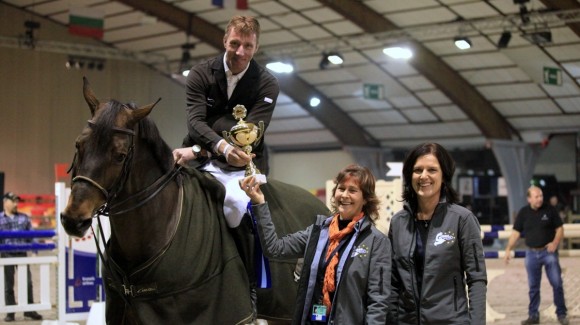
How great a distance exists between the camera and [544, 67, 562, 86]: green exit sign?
19906mm

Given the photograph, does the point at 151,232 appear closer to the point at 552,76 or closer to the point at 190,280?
the point at 190,280

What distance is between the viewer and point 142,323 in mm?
3377

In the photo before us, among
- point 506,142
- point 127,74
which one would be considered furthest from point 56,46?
point 506,142

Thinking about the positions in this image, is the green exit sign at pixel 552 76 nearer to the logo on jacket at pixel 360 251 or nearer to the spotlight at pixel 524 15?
the spotlight at pixel 524 15

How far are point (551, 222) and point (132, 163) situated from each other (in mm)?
7615

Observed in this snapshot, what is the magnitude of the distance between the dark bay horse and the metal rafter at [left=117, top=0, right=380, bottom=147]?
64.9ft

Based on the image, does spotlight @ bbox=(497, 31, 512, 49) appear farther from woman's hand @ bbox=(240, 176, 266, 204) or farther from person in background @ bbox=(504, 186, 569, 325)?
woman's hand @ bbox=(240, 176, 266, 204)

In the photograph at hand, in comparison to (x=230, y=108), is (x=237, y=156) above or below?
below

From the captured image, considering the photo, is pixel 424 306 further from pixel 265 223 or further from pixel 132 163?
pixel 132 163

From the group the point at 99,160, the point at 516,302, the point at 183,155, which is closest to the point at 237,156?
the point at 183,155

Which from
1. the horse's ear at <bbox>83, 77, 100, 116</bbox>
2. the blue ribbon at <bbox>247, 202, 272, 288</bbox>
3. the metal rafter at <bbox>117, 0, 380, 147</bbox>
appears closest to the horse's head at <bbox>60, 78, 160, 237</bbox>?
the horse's ear at <bbox>83, 77, 100, 116</bbox>

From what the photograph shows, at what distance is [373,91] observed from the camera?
79.5 feet

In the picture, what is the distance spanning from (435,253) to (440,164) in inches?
14.6

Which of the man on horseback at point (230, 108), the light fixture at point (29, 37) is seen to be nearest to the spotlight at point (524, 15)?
the light fixture at point (29, 37)
